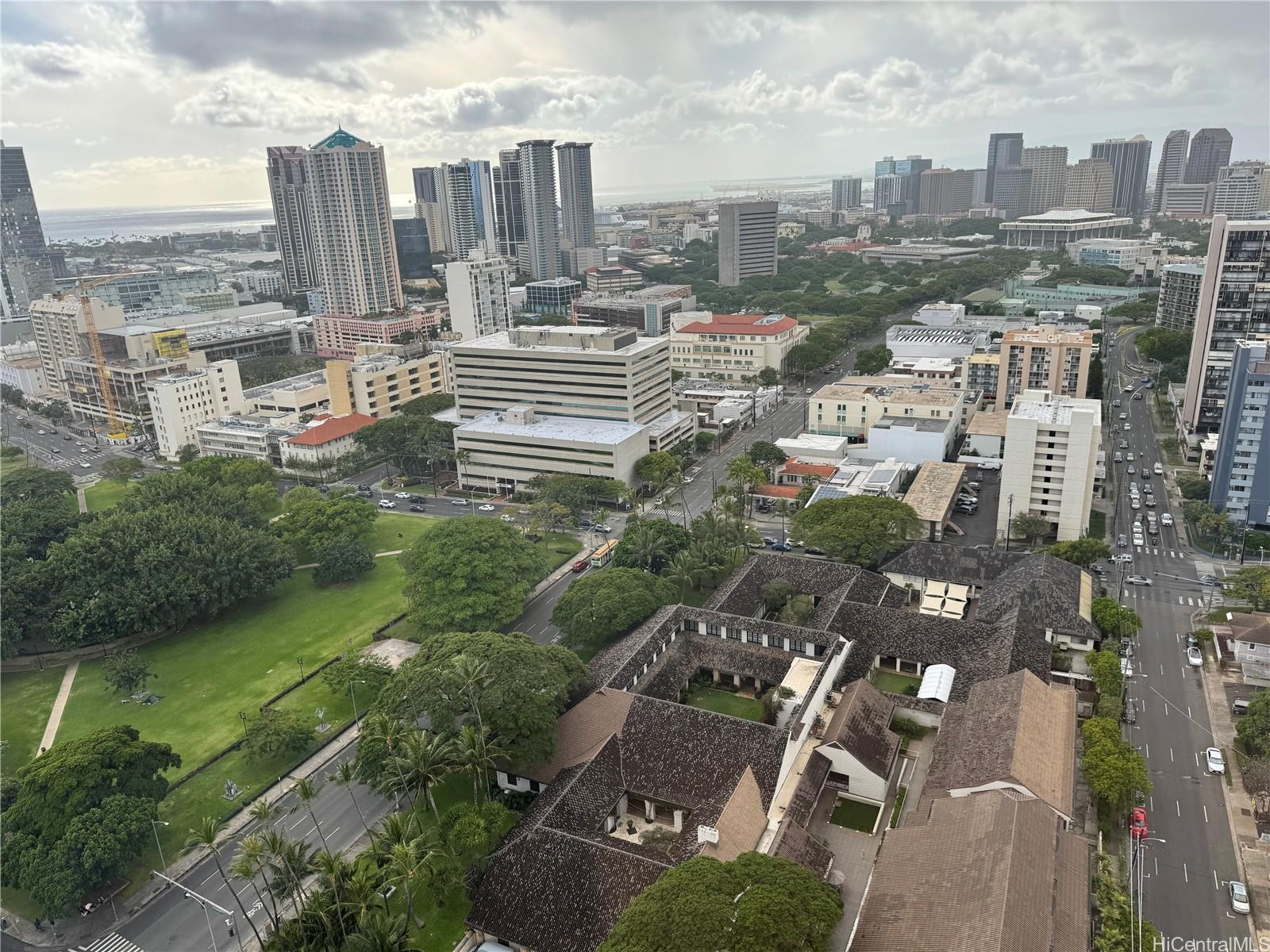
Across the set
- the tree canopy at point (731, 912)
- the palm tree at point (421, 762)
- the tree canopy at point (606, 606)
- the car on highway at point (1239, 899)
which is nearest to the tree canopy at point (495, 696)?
the palm tree at point (421, 762)

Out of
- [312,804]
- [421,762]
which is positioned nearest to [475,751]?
[421,762]

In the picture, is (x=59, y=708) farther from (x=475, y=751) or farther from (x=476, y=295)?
(x=476, y=295)

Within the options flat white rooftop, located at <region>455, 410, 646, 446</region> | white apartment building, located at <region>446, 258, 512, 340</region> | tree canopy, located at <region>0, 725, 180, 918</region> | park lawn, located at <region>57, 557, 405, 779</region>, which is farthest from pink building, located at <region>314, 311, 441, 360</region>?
tree canopy, located at <region>0, 725, 180, 918</region>

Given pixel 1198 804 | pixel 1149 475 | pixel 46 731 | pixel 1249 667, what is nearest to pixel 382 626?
pixel 46 731

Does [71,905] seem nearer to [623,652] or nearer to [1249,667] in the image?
[623,652]

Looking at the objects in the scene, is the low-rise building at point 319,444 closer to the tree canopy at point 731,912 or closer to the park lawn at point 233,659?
the park lawn at point 233,659
